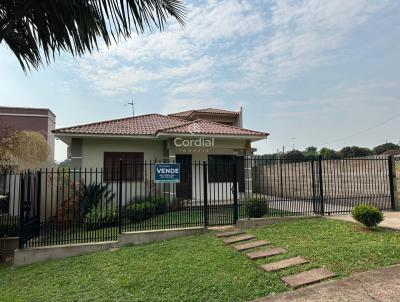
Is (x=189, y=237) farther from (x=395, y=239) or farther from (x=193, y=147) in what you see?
(x=193, y=147)

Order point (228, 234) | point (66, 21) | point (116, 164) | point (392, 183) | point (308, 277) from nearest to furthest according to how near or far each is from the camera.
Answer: point (66, 21) < point (308, 277) < point (228, 234) < point (392, 183) < point (116, 164)

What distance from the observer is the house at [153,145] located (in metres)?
13.8

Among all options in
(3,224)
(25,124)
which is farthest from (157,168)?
(25,124)

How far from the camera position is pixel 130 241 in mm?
8398

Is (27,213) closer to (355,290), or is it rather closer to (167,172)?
(167,172)

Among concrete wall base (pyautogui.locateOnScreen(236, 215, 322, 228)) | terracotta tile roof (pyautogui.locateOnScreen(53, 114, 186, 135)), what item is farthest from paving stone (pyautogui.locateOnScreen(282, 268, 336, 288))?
terracotta tile roof (pyautogui.locateOnScreen(53, 114, 186, 135))

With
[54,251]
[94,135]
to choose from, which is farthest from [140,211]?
[94,135]

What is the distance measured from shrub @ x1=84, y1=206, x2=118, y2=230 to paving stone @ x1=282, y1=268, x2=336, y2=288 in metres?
6.68

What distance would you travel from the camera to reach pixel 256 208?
9.53 meters

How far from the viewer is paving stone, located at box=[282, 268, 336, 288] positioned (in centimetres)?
468

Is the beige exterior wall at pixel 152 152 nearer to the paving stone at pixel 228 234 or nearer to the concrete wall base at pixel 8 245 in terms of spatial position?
the concrete wall base at pixel 8 245

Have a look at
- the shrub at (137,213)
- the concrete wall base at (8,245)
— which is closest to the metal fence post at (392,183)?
the shrub at (137,213)

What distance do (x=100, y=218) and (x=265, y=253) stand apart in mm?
5814

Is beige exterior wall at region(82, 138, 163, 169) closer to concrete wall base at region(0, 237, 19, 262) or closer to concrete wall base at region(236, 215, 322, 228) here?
concrete wall base at region(0, 237, 19, 262)
